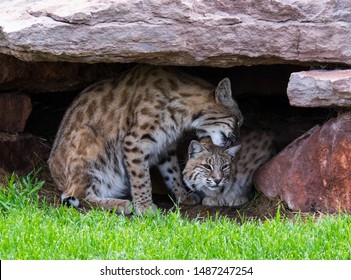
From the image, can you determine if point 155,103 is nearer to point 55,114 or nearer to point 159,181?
point 159,181

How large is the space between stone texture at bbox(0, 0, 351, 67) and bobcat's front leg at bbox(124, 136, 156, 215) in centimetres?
98

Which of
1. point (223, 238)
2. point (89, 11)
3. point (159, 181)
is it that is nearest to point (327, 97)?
point (223, 238)

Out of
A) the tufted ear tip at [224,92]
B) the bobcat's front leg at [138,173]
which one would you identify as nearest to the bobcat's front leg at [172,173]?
the bobcat's front leg at [138,173]

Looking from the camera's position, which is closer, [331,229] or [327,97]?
[331,229]

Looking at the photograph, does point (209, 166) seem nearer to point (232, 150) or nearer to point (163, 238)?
point (232, 150)

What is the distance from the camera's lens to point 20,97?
866cm

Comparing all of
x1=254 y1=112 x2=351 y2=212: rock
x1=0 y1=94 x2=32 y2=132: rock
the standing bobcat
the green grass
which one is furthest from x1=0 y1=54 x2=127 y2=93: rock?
x1=254 y1=112 x2=351 y2=212: rock

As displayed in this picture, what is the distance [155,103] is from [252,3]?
1511 mm

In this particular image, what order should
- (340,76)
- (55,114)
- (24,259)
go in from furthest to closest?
(55,114), (340,76), (24,259)

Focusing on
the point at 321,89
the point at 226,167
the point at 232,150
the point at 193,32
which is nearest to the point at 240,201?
the point at 226,167

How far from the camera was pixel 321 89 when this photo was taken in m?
6.74

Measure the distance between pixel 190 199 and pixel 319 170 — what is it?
156cm

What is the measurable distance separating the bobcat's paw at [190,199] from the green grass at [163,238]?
1.29 metres

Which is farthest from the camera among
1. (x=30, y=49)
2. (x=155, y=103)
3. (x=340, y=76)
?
(x=155, y=103)
